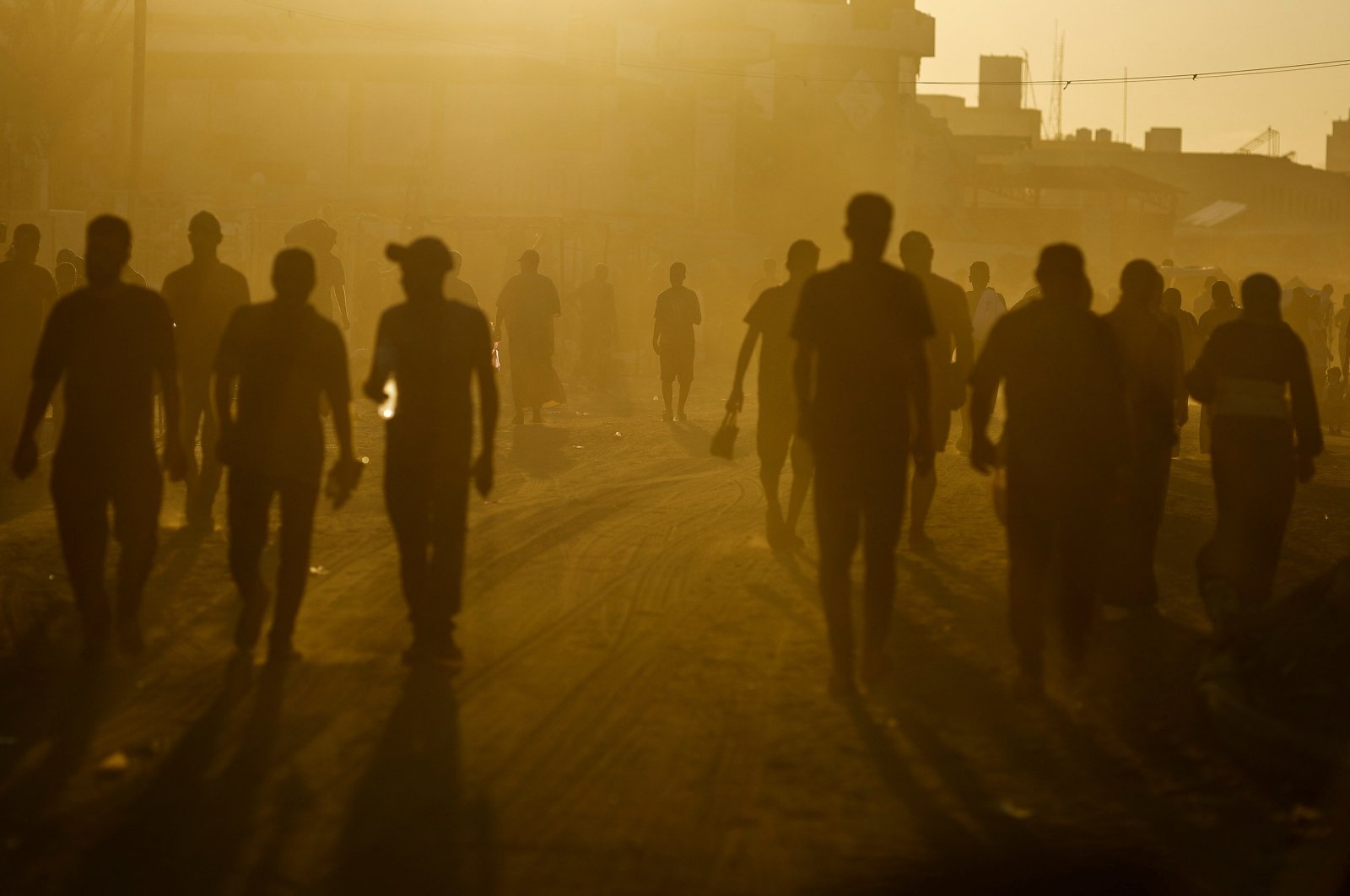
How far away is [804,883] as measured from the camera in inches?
186

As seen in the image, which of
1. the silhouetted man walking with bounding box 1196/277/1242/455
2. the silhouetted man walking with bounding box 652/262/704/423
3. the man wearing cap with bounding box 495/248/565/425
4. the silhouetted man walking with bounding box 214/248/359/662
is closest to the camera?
the silhouetted man walking with bounding box 214/248/359/662

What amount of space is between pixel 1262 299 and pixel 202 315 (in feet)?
20.0

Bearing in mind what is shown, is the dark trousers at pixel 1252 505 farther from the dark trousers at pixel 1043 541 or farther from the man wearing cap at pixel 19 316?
the man wearing cap at pixel 19 316

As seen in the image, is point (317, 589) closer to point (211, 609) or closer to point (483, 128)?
point (211, 609)

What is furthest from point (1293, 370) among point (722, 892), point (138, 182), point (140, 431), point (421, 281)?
point (138, 182)

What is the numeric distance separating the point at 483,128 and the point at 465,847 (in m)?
40.1

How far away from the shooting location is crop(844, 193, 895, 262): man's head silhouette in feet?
22.6

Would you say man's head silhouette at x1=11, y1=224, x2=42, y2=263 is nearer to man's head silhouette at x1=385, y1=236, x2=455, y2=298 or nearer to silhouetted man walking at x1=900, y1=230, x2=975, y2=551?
man's head silhouette at x1=385, y1=236, x2=455, y2=298

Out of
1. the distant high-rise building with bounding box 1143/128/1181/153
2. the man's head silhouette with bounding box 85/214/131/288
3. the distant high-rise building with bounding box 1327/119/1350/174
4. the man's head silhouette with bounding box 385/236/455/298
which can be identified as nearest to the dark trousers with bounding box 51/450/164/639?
the man's head silhouette with bounding box 85/214/131/288

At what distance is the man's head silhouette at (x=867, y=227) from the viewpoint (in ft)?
22.6

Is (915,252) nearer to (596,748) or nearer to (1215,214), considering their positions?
(596,748)

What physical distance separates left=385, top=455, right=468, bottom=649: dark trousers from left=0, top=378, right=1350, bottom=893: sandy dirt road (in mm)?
257

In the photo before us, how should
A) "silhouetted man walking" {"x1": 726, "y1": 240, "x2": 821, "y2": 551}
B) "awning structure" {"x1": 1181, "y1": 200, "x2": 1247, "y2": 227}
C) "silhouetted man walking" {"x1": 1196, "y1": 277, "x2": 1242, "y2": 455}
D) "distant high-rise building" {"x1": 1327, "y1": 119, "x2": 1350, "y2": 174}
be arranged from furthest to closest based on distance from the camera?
1. "distant high-rise building" {"x1": 1327, "y1": 119, "x2": 1350, "y2": 174}
2. "awning structure" {"x1": 1181, "y1": 200, "x2": 1247, "y2": 227}
3. "silhouetted man walking" {"x1": 1196, "y1": 277, "x2": 1242, "y2": 455}
4. "silhouetted man walking" {"x1": 726, "y1": 240, "x2": 821, "y2": 551}

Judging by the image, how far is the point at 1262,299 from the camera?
27.1 feet
